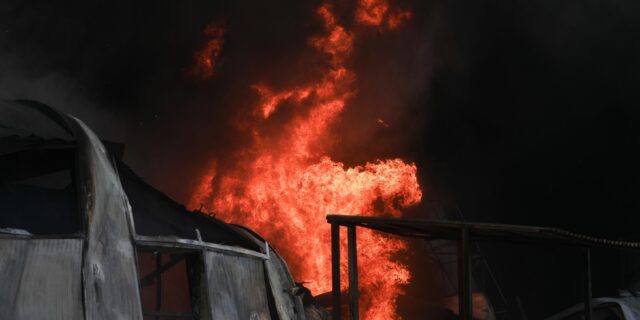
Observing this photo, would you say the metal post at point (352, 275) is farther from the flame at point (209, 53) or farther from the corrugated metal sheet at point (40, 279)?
the flame at point (209, 53)

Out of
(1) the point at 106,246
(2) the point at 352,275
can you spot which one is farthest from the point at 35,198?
(2) the point at 352,275

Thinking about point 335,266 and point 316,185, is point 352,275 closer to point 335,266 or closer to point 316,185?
point 335,266

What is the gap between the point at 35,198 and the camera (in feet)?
28.4

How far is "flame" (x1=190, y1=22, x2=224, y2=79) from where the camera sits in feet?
86.5

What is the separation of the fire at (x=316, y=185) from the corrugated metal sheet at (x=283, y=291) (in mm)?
10546

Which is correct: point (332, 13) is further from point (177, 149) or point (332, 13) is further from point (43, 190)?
point (43, 190)

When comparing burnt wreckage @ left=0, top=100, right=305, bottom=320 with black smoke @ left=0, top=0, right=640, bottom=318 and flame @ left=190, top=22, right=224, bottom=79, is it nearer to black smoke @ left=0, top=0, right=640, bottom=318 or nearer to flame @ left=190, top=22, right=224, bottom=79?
black smoke @ left=0, top=0, right=640, bottom=318

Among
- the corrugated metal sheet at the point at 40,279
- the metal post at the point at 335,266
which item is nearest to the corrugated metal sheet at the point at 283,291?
the metal post at the point at 335,266

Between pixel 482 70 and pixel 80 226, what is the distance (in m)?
23.0

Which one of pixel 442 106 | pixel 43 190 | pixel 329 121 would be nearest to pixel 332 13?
pixel 329 121

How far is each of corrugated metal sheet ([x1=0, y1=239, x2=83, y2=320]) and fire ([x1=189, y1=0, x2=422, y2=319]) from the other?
15881 millimetres

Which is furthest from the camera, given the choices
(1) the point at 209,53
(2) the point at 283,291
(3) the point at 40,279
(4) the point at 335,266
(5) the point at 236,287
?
(1) the point at 209,53

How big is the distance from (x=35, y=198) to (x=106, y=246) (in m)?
3.23

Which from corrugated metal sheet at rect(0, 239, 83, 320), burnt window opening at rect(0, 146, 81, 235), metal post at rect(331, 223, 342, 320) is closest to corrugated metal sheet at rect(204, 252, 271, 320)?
metal post at rect(331, 223, 342, 320)
